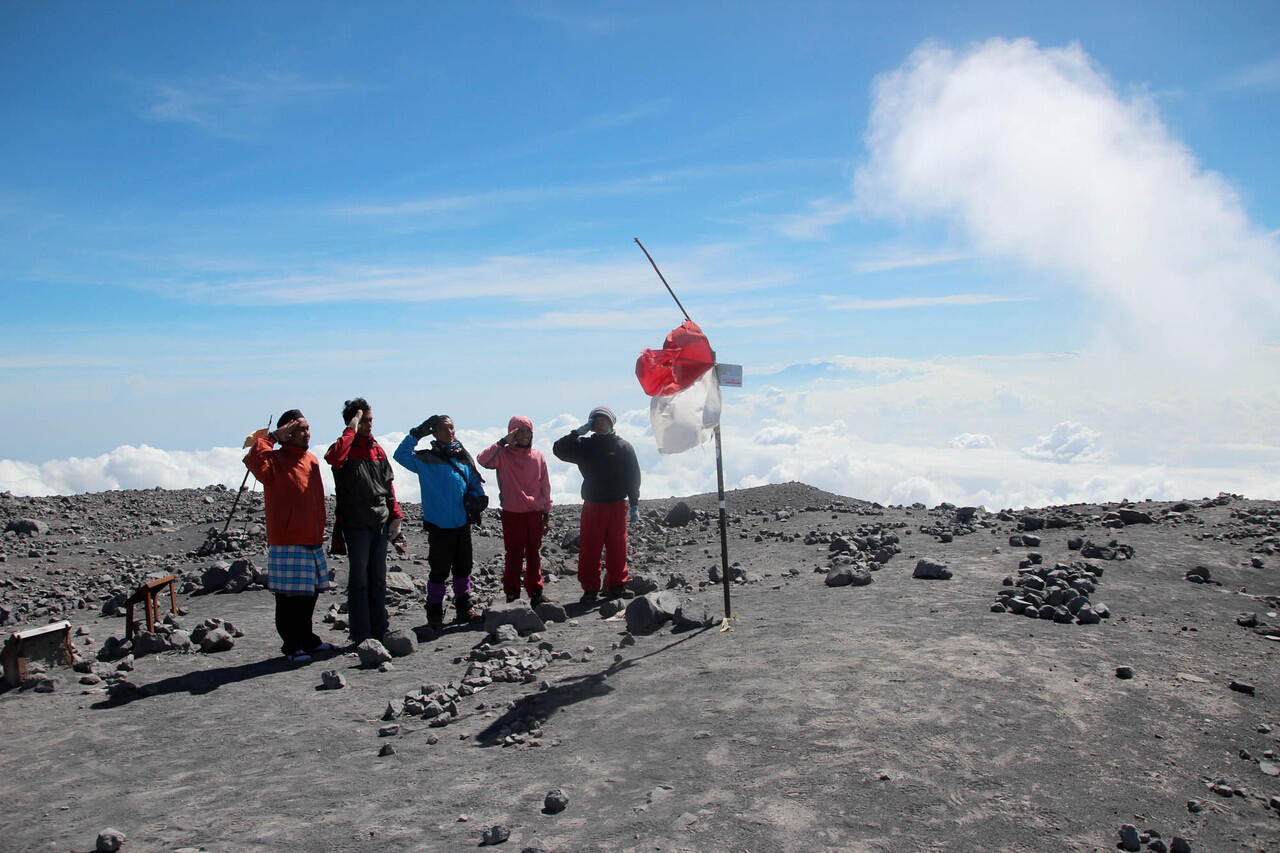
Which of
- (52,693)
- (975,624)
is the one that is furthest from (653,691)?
(52,693)

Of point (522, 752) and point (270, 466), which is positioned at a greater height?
point (270, 466)

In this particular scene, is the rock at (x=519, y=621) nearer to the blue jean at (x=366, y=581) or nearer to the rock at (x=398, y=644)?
the rock at (x=398, y=644)

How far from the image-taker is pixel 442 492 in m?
9.17

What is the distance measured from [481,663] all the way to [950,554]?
712 cm

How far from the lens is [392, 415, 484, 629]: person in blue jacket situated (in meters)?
9.01

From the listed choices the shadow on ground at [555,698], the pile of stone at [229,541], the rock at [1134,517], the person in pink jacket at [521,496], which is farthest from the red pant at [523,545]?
the rock at [1134,517]

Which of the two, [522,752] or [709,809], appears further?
[522,752]

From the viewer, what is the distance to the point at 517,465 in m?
9.74

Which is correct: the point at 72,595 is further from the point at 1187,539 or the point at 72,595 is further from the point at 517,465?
→ the point at 1187,539

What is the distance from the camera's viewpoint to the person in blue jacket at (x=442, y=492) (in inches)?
355

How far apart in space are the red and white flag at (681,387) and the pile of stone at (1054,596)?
3442mm

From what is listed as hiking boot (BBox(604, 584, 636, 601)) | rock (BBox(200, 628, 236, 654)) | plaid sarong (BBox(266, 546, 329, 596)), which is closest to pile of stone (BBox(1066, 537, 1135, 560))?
hiking boot (BBox(604, 584, 636, 601))

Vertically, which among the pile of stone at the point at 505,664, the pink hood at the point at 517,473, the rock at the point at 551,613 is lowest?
the pile of stone at the point at 505,664

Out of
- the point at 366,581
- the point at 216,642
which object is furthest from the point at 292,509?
the point at 216,642
